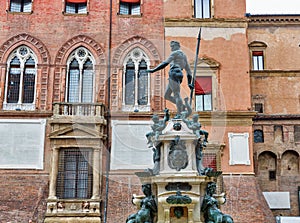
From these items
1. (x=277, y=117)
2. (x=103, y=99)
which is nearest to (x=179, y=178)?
(x=103, y=99)

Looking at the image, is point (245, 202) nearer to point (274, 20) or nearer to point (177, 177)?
point (177, 177)

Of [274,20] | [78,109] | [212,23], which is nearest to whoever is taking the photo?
[78,109]

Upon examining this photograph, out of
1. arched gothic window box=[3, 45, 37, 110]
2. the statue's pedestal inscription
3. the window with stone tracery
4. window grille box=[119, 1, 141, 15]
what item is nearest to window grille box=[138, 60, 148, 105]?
window grille box=[119, 1, 141, 15]

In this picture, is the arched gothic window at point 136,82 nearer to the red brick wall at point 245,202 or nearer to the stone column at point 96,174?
the stone column at point 96,174

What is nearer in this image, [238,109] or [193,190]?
[193,190]

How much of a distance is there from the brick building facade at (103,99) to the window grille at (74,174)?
0.05 metres

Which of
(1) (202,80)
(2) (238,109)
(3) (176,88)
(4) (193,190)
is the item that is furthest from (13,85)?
(4) (193,190)

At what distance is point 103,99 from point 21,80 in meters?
4.68

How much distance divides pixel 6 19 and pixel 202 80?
11.7 m

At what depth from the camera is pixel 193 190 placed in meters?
11.1

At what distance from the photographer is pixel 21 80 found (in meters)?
24.1

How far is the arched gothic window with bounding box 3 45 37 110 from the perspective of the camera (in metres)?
23.9

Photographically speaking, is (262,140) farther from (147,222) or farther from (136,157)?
(147,222)

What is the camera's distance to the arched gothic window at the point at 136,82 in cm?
2422
